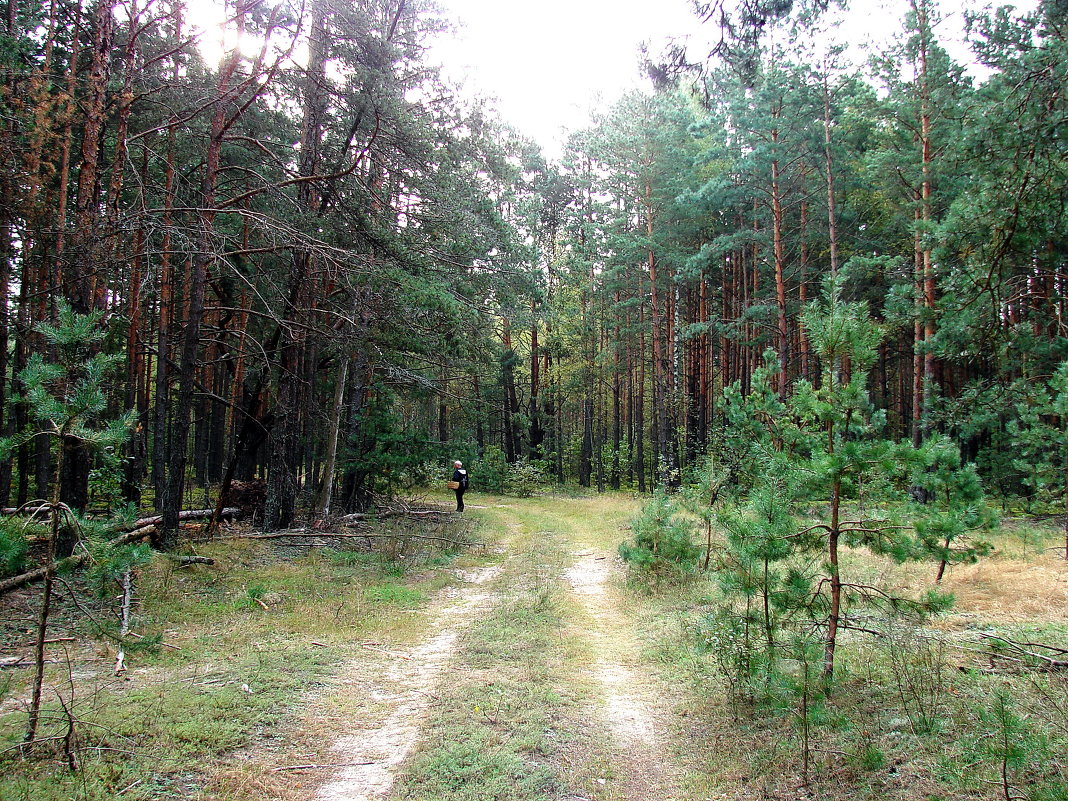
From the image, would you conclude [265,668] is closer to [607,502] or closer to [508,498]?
[607,502]

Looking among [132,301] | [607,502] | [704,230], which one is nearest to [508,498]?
[607,502]

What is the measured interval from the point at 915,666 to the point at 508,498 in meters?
20.0

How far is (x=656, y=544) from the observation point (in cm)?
849

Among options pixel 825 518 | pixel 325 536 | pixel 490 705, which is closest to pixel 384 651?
pixel 490 705

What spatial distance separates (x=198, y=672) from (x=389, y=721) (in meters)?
1.79

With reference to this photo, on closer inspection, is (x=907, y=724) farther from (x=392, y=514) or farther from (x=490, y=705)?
(x=392, y=514)

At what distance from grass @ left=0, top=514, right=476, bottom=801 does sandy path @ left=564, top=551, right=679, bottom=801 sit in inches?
85.4

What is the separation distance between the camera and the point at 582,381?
93.6ft

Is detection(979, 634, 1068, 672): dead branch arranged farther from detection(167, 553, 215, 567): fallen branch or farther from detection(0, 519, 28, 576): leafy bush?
detection(167, 553, 215, 567): fallen branch

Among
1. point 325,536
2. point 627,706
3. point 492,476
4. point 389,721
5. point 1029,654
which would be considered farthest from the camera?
point 492,476

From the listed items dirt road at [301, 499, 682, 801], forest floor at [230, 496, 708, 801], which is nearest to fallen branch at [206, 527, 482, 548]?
dirt road at [301, 499, 682, 801]

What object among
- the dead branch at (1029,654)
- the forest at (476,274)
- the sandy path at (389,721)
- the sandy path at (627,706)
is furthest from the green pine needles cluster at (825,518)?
the sandy path at (389,721)

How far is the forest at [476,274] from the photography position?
13.8 feet

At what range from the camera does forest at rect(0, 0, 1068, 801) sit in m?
4.21
